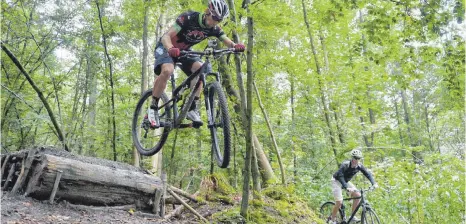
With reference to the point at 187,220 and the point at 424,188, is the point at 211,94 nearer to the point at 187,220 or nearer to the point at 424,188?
the point at 187,220

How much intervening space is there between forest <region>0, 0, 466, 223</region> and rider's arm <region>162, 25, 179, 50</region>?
2.32 ft

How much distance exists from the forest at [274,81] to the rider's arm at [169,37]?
0.71 metres

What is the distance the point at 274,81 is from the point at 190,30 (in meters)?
11.1

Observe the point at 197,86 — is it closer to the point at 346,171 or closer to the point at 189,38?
the point at 189,38

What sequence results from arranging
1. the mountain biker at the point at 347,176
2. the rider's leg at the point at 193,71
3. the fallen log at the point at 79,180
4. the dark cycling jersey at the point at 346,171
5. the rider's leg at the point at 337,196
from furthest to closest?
the rider's leg at the point at 337,196 < the dark cycling jersey at the point at 346,171 < the mountain biker at the point at 347,176 < the fallen log at the point at 79,180 < the rider's leg at the point at 193,71

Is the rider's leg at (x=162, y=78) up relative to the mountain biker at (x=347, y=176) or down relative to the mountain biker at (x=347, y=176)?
up

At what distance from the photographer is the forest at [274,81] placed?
5.16 m

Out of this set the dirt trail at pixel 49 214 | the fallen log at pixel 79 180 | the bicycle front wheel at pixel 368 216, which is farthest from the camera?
the bicycle front wheel at pixel 368 216

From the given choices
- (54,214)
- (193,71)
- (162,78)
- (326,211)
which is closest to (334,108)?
(326,211)

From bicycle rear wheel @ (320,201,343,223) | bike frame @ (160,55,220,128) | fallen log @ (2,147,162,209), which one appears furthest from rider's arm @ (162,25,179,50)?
bicycle rear wheel @ (320,201,343,223)

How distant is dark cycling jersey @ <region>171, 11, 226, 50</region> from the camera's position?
419 cm

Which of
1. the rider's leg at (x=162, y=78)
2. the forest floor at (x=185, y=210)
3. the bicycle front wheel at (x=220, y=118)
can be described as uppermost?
the rider's leg at (x=162, y=78)

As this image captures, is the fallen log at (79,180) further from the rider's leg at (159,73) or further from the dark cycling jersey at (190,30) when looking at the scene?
the dark cycling jersey at (190,30)

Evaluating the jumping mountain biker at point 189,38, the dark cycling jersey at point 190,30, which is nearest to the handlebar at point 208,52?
the jumping mountain biker at point 189,38
